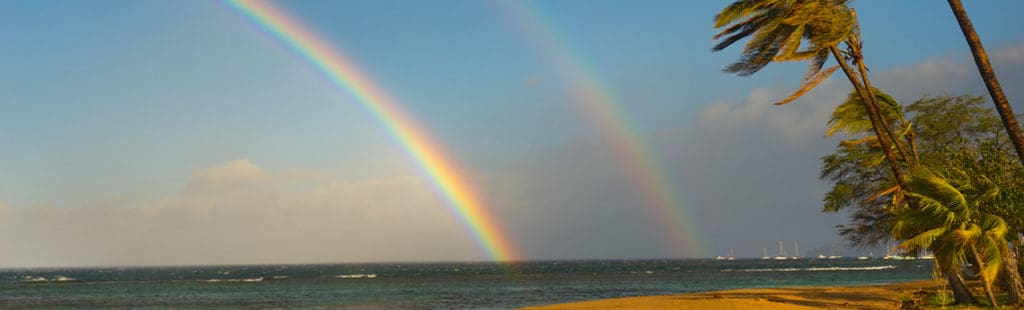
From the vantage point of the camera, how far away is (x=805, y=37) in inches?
849

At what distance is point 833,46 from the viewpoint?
20.6 m

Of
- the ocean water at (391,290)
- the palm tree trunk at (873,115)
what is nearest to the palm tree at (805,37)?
the palm tree trunk at (873,115)

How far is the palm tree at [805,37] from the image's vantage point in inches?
801

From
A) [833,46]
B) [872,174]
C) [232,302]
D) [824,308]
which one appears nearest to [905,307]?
[824,308]

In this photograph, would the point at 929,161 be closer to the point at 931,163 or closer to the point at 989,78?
the point at 931,163

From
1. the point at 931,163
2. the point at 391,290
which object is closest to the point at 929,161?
the point at 931,163

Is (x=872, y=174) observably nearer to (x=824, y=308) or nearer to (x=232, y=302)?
(x=824, y=308)

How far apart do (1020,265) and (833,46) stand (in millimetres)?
9049

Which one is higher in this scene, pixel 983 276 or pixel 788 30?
pixel 788 30

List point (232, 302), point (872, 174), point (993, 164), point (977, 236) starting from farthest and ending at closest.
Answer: point (232, 302), point (872, 174), point (993, 164), point (977, 236)

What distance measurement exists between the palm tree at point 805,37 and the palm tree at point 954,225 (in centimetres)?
196

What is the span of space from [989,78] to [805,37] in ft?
21.0

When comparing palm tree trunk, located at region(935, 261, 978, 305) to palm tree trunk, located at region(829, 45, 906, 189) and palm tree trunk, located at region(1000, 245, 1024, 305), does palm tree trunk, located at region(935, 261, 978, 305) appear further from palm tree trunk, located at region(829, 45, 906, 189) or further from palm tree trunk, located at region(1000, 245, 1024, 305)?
palm tree trunk, located at region(829, 45, 906, 189)

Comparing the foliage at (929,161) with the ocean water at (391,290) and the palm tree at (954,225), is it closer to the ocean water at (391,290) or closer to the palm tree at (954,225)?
the palm tree at (954,225)
